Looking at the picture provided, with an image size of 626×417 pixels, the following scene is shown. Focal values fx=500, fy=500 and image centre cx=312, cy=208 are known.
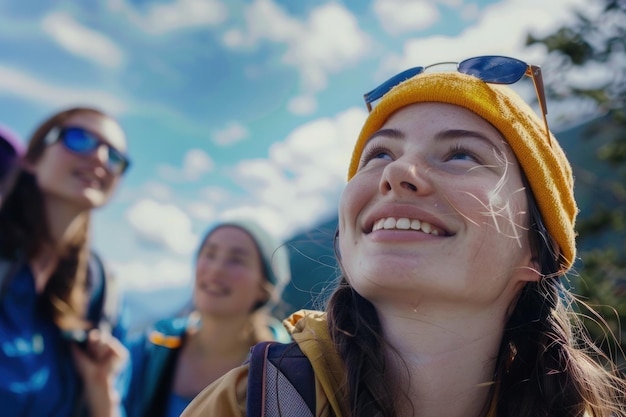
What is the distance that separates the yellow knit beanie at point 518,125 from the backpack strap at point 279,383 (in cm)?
102

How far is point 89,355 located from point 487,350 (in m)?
2.81

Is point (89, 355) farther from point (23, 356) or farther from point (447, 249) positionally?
point (447, 249)

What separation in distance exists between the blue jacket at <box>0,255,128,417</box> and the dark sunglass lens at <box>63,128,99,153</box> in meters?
0.92

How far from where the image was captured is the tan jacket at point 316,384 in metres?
1.46

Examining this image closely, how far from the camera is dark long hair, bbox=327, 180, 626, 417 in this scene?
5.74ft

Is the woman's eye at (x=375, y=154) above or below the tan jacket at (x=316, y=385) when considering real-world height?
above

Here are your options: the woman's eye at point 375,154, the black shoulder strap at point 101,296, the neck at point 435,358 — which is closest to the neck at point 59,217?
the black shoulder strap at point 101,296

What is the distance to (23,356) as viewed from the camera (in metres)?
3.23

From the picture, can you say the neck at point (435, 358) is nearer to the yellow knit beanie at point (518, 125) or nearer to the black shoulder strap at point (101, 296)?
the yellow knit beanie at point (518, 125)

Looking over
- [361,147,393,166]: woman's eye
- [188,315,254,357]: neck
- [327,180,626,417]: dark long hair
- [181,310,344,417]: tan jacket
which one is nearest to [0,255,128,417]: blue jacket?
[188,315,254,357]: neck

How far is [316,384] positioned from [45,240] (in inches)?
115

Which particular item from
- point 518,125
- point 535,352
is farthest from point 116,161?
point 535,352

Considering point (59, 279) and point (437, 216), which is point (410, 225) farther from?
point (59, 279)

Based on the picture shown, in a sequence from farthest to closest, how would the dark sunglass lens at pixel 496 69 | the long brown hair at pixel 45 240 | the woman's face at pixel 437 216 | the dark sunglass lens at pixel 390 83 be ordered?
the long brown hair at pixel 45 240 → the dark sunglass lens at pixel 390 83 → the dark sunglass lens at pixel 496 69 → the woman's face at pixel 437 216
